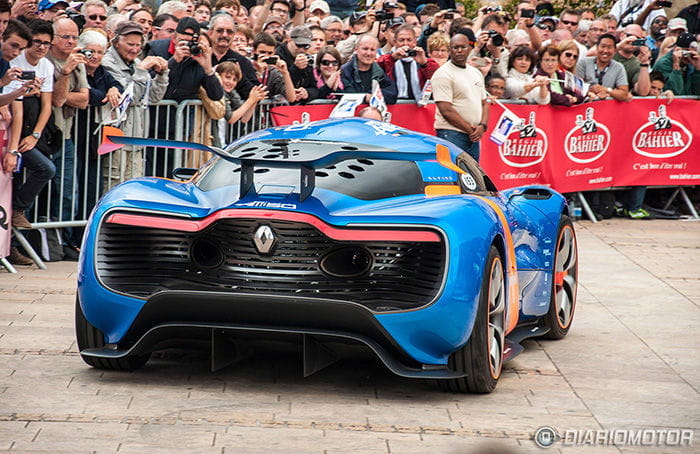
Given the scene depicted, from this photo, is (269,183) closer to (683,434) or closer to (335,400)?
(335,400)

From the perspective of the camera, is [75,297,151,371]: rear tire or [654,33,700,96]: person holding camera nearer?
[75,297,151,371]: rear tire

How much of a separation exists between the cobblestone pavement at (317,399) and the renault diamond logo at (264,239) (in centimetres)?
76

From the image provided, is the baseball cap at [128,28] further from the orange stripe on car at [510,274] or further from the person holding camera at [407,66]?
the orange stripe on car at [510,274]

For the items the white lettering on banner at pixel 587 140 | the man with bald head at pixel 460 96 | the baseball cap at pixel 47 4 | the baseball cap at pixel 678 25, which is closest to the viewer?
the baseball cap at pixel 47 4

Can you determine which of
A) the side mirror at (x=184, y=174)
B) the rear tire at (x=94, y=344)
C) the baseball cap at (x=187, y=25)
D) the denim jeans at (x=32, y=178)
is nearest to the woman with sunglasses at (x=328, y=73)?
the baseball cap at (x=187, y=25)

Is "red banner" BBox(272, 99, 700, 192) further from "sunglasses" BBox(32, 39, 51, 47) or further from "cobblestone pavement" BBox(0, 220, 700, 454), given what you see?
"cobblestone pavement" BBox(0, 220, 700, 454)

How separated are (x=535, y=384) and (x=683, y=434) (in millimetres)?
1183

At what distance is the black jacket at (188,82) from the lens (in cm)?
1119

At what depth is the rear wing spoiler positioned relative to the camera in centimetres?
606

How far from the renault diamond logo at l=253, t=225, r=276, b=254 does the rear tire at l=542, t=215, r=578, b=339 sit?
273 centimetres

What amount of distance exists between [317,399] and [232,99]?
6472mm

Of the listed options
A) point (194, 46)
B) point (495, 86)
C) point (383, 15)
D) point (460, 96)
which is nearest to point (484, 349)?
point (194, 46)

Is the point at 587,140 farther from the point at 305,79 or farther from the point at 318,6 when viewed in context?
the point at 305,79

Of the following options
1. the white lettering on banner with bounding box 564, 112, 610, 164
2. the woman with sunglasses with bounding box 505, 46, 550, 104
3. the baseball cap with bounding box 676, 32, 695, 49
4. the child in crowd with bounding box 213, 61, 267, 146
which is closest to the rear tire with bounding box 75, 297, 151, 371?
the child in crowd with bounding box 213, 61, 267, 146
